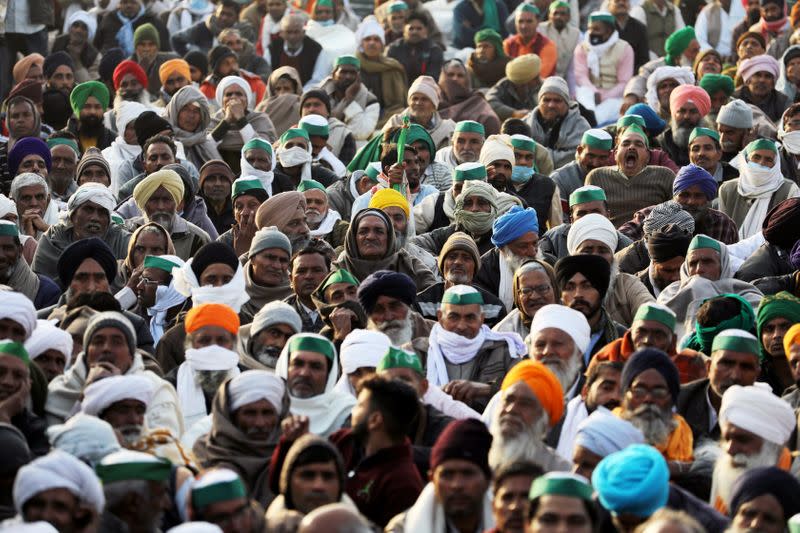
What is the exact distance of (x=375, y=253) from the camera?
37.1 ft

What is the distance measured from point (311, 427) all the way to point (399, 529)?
1.35 meters

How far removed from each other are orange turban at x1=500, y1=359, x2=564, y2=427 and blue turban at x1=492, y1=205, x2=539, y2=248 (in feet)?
9.61

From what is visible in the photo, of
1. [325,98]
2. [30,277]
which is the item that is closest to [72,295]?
[30,277]

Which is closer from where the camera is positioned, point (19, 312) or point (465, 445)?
point (465, 445)

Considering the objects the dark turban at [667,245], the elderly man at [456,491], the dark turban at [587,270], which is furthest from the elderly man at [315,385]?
the dark turban at [667,245]

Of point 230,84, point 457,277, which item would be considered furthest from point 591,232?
point 230,84

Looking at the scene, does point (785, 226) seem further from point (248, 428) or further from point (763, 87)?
point (763, 87)

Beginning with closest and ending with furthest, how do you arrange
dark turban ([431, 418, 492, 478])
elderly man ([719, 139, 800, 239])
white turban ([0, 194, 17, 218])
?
dark turban ([431, 418, 492, 478])
white turban ([0, 194, 17, 218])
elderly man ([719, 139, 800, 239])

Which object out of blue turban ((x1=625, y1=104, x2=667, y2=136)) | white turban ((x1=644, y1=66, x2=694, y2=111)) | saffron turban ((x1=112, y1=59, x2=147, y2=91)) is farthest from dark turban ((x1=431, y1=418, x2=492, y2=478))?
saffron turban ((x1=112, y1=59, x2=147, y2=91))

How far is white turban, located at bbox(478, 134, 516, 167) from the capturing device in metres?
13.6

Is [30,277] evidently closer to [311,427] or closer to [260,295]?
[260,295]

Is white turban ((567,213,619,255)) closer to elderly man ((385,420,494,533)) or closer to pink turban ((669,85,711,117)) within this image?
pink turban ((669,85,711,117))

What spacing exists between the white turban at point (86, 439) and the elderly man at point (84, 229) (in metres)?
3.96

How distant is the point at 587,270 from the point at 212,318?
2.03m
